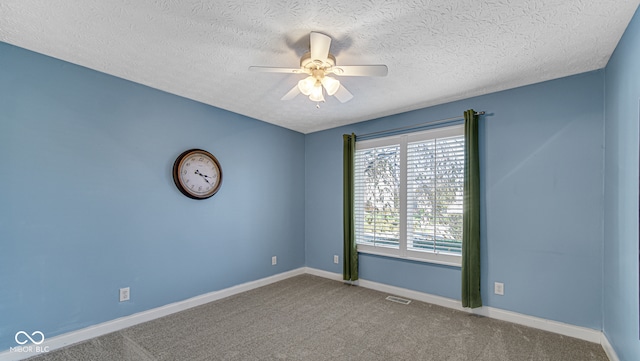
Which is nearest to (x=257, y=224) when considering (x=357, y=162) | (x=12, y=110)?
(x=357, y=162)

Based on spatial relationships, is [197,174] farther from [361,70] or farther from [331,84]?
[361,70]

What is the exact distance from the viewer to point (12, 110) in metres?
2.23

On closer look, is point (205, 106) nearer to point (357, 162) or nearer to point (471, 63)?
point (357, 162)

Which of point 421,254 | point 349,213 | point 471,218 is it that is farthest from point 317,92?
point 421,254

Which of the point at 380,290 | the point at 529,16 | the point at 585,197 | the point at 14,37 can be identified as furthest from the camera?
the point at 380,290

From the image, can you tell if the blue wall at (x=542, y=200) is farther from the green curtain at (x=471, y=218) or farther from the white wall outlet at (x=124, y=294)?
the white wall outlet at (x=124, y=294)

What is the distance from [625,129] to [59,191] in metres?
4.33

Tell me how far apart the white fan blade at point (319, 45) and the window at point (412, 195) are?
2029 millimetres

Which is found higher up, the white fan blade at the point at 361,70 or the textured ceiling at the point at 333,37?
the textured ceiling at the point at 333,37

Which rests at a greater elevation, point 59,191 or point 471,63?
point 471,63

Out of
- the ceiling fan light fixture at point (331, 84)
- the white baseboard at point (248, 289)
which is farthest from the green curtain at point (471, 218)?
the ceiling fan light fixture at point (331, 84)

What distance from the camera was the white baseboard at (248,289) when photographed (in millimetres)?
2350

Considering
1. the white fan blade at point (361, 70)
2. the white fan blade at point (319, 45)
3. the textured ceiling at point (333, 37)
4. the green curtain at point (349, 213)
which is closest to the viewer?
the textured ceiling at point (333, 37)

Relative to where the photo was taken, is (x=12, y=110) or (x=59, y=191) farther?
(x=59, y=191)
